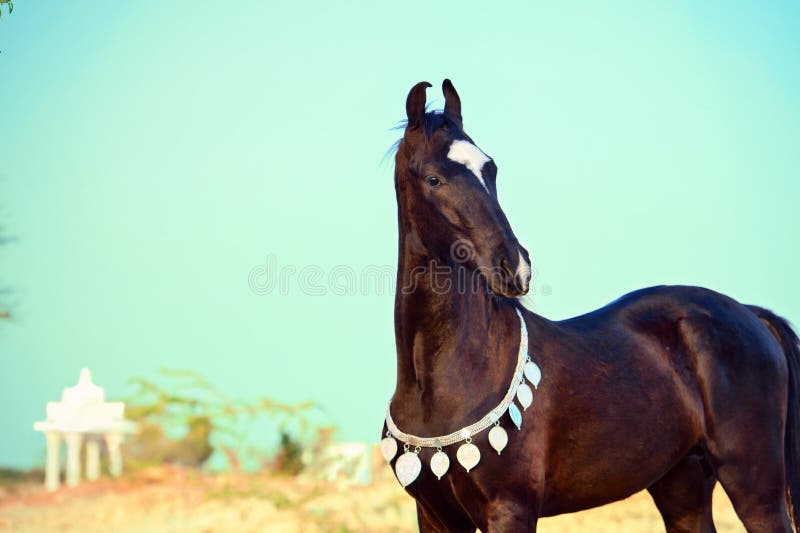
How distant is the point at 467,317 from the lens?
3.49 metres

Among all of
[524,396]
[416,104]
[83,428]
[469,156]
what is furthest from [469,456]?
[83,428]

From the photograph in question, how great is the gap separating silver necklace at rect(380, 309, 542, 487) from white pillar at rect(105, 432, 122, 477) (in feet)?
11.9

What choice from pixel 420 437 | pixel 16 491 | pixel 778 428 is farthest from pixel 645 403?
pixel 16 491

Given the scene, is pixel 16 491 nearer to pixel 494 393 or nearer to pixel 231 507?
pixel 231 507

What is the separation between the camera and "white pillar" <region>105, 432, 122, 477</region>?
6375mm


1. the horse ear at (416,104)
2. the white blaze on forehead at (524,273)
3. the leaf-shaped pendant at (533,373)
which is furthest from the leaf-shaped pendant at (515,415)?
the horse ear at (416,104)

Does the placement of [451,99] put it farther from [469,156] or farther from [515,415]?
[515,415]

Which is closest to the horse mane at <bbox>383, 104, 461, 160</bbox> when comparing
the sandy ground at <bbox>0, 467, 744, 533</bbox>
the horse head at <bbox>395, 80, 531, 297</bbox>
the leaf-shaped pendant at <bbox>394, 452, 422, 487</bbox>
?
the horse head at <bbox>395, 80, 531, 297</bbox>

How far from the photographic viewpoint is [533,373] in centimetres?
352

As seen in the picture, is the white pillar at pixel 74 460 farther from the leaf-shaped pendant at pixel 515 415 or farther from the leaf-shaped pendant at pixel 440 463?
the leaf-shaped pendant at pixel 515 415

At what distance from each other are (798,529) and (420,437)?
89.3 inches

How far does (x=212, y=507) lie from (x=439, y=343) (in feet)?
11.5

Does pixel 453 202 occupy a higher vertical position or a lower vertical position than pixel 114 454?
higher

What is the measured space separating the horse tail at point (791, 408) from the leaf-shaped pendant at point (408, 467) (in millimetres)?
2226
